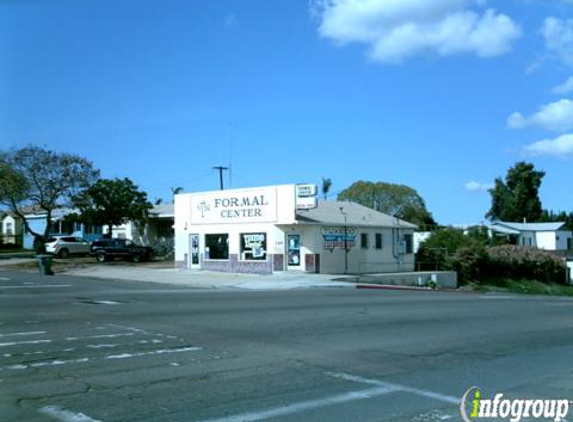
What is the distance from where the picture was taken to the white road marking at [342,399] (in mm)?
6979

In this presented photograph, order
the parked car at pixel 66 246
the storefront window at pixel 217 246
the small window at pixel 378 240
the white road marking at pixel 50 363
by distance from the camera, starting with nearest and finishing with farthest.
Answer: the white road marking at pixel 50 363, the storefront window at pixel 217 246, the small window at pixel 378 240, the parked car at pixel 66 246

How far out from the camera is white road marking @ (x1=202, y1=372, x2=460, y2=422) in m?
6.98

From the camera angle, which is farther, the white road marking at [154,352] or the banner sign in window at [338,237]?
the banner sign in window at [338,237]

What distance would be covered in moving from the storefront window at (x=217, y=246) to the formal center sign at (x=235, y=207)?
35.9 inches

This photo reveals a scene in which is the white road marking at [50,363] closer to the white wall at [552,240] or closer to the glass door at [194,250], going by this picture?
the glass door at [194,250]

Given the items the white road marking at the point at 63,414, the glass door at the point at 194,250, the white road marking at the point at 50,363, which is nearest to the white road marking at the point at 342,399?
the white road marking at the point at 63,414

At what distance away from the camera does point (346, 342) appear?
1223 centimetres

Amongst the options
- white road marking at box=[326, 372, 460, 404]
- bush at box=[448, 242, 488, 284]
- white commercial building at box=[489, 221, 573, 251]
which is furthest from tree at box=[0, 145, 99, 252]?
white commercial building at box=[489, 221, 573, 251]

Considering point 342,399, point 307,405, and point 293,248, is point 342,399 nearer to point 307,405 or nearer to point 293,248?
point 307,405

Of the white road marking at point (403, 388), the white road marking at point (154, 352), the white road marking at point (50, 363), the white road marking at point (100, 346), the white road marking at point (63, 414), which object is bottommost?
the white road marking at point (403, 388)

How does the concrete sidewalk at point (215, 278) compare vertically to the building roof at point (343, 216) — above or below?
below

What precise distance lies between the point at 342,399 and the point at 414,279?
3272 cm

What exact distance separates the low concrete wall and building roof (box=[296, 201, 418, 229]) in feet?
12.9

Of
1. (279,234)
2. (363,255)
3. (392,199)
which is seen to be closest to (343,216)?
(363,255)
